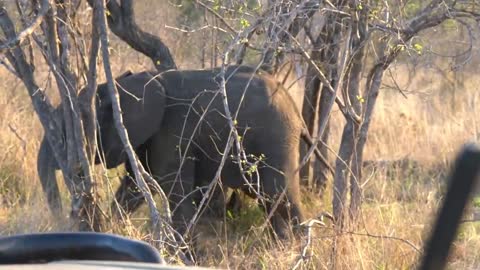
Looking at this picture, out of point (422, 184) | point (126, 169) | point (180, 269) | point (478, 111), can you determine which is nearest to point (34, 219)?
point (126, 169)

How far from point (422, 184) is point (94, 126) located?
11.0 feet

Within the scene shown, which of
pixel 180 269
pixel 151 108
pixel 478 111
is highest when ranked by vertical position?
pixel 180 269

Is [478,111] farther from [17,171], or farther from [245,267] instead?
[245,267]

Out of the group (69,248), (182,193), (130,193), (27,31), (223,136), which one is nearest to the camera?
(69,248)

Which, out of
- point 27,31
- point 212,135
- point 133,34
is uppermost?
point 27,31

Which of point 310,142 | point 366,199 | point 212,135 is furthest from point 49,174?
point 366,199

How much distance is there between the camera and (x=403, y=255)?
552 centimetres

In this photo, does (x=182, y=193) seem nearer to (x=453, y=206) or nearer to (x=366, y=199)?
(x=366, y=199)

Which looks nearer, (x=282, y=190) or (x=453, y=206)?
(x=453, y=206)

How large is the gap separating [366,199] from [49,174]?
2198mm

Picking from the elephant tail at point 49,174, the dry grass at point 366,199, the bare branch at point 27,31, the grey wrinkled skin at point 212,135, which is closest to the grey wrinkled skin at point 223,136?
the grey wrinkled skin at point 212,135

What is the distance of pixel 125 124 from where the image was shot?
22.9 feet

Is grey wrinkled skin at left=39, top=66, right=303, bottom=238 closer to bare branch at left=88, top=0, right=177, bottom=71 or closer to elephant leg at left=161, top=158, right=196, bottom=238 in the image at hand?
elephant leg at left=161, top=158, right=196, bottom=238

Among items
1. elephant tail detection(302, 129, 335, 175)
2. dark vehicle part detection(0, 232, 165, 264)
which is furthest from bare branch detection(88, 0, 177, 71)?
dark vehicle part detection(0, 232, 165, 264)
